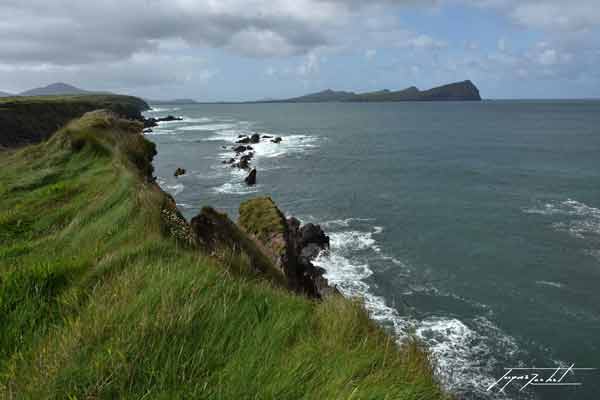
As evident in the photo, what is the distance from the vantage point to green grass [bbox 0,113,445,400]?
2.46 metres

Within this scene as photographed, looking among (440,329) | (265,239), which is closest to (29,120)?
(265,239)

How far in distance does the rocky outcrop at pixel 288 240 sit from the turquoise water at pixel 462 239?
179cm

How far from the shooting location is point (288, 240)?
2155 centimetres

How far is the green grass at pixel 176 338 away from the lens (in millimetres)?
2461

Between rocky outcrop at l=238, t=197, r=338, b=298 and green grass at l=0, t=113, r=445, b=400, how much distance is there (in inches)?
487

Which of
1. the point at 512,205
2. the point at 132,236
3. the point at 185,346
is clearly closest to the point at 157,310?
the point at 185,346

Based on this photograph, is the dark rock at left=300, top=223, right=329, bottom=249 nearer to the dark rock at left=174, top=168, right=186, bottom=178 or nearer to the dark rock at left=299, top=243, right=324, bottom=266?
the dark rock at left=299, top=243, right=324, bottom=266

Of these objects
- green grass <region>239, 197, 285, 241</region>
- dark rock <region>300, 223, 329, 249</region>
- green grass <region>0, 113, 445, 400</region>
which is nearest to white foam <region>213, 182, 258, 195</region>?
dark rock <region>300, 223, 329, 249</region>

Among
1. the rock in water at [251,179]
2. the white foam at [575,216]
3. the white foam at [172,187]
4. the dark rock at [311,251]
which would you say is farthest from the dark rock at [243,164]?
the white foam at [575,216]

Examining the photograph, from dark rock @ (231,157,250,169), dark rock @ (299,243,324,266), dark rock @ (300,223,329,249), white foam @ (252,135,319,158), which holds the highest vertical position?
white foam @ (252,135,319,158)

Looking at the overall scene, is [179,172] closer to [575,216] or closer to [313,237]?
[313,237]

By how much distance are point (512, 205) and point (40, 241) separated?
44.0 meters

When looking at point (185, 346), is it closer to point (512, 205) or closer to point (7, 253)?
point (7, 253)

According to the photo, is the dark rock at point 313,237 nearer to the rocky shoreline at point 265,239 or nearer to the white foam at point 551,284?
the rocky shoreline at point 265,239
